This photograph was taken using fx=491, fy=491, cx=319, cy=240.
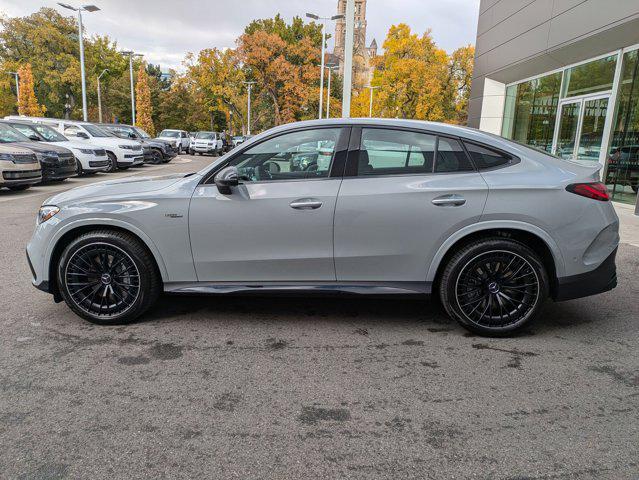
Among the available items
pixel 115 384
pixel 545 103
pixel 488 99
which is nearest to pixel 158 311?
pixel 115 384

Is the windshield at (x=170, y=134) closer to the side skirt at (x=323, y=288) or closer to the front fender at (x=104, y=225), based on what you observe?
the front fender at (x=104, y=225)

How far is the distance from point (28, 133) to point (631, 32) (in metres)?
16.5

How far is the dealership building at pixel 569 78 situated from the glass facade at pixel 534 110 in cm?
3

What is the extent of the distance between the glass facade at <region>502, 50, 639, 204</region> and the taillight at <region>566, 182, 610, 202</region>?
1001cm

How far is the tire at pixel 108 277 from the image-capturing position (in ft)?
12.7

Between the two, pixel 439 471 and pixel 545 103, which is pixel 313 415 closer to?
pixel 439 471

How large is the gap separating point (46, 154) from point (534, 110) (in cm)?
1645

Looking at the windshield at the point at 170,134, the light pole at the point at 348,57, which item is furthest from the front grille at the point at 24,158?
the windshield at the point at 170,134

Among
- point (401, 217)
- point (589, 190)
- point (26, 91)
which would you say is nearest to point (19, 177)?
point (401, 217)

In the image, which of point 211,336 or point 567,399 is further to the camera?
point 211,336

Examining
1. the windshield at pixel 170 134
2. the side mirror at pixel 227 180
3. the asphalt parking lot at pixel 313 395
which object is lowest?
the asphalt parking lot at pixel 313 395

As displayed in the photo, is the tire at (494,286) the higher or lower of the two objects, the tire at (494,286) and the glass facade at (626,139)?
the lower

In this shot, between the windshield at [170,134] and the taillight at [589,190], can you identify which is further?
the windshield at [170,134]

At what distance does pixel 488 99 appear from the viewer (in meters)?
21.8
